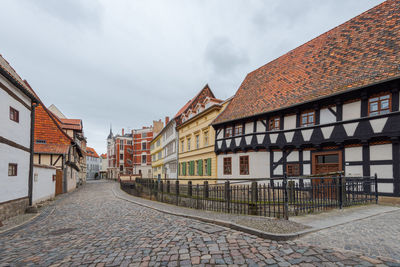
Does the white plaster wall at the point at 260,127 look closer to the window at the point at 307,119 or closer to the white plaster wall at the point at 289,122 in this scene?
the white plaster wall at the point at 289,122

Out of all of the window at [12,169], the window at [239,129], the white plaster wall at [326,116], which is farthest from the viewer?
the window at [239,129]

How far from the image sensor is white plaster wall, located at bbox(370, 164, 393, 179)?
10.3 metres

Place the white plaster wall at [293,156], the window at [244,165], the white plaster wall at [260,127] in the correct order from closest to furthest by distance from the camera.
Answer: the white plaster wall at [293,156]
the white plaster wall at [260,127]
the window at [244,165]

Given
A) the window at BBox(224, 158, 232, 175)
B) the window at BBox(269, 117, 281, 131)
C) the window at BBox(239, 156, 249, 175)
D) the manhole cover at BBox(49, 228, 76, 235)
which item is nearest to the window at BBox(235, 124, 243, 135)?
the window at BBox(239, 156, 249, 175)

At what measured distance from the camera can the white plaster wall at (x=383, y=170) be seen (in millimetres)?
10320

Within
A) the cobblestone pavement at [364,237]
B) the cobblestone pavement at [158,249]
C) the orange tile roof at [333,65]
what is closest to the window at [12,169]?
the cobblestone pavement at [158,249]

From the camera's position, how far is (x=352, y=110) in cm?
1172

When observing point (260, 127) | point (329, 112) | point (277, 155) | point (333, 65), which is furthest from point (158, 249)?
point (333, 65)

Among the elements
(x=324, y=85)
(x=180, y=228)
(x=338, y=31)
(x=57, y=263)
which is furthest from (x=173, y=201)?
(x=338, y=31)

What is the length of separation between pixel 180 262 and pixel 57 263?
246cm

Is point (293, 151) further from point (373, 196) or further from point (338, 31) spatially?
point (338, 31)

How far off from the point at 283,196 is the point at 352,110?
7.74 m

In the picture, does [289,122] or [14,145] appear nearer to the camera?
[14,145]

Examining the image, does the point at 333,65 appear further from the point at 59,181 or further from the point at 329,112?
the point at 59,181
